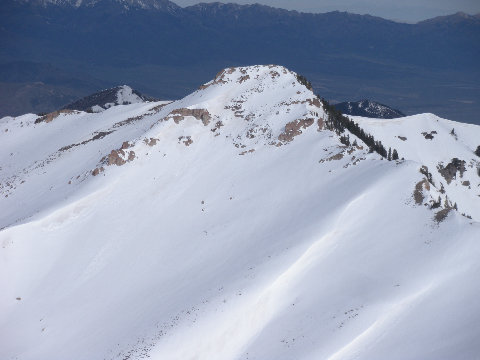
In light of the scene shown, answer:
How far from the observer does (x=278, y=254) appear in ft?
121

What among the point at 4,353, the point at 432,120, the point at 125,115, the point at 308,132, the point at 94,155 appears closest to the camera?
the point at 4,353

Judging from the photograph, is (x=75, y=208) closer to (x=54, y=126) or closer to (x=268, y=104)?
(x=268, y=104)

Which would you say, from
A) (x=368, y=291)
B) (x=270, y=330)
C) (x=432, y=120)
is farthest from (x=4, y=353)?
(x=432, y=120)

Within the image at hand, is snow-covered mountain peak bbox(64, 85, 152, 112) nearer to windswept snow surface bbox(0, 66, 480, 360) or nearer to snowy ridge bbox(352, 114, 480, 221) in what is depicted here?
snowy ridge bbox(352, 114, 480, 221)

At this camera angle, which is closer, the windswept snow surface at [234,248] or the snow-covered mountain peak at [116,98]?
the windswept snow surface at [234,248]

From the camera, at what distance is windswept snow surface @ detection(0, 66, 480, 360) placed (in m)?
30.8

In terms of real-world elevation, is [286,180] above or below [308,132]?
below

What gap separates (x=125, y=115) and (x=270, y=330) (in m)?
61.9

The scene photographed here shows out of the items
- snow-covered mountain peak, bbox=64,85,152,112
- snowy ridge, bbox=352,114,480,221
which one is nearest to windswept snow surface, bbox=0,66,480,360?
snowy ridge, bbox=352,114,480,221

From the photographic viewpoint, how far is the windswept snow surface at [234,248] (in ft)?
101

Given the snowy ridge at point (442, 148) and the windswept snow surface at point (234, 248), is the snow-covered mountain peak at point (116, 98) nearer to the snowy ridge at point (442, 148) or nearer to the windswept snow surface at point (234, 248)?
the snowy ridge at point (442, 148)

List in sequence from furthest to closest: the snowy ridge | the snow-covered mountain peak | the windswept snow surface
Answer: the snow-covered mountain peak, the snowy ridge, the windswept snow surface

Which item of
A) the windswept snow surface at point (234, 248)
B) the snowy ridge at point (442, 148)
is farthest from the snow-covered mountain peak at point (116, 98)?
the windswept snow surface at point (234, 248)

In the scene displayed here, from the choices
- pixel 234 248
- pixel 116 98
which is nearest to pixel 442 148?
pixel 234 248
